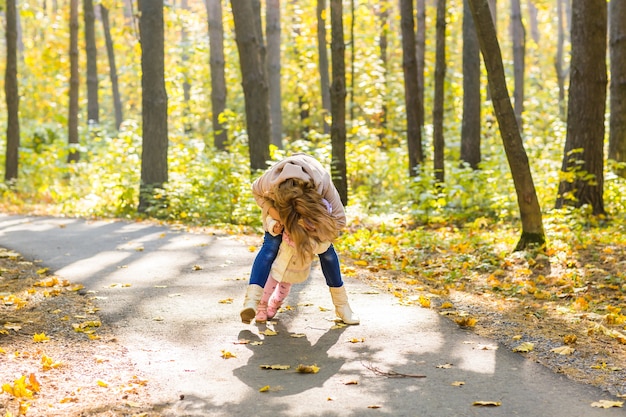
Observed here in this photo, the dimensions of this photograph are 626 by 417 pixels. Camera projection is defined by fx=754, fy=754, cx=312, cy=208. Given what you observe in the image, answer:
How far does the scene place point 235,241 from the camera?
11.1m

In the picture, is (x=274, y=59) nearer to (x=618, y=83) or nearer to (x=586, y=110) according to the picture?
(x=618, y=83)

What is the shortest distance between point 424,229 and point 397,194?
172 inches

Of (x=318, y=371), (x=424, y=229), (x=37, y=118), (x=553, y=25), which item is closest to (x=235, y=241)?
(x=424, y=229)

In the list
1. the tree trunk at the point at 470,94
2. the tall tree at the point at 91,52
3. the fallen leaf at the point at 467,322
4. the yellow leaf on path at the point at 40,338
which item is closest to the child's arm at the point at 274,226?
the fallen leaf at the point at 467,322

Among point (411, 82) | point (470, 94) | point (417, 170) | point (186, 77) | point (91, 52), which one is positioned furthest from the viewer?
point (91, 52)

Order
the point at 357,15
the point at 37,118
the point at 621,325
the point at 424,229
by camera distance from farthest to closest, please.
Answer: the point at 37,118 → the point at 357,15 → the point at 424,229 → the point at 621,325

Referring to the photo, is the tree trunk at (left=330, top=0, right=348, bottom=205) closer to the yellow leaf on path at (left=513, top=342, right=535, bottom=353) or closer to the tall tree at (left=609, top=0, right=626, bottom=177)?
the tall tree at (left=609, top=0, right=626, bottom=177)

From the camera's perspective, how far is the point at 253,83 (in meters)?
14.5

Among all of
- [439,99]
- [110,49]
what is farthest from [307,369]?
[110,49]

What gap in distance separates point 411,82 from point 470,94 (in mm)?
1786

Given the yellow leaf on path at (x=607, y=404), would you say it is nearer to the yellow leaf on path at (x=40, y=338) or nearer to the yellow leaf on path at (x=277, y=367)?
the yellow leaf on path at (x=277, y=367)

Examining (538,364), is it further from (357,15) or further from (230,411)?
(357,15)

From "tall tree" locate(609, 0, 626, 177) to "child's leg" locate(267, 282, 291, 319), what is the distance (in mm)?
8746

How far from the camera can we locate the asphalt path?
4270 millimetres
